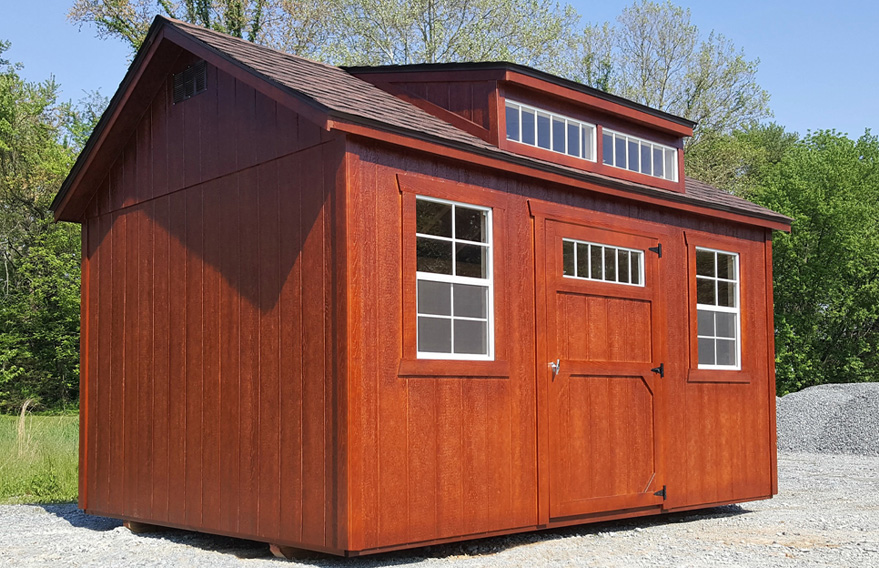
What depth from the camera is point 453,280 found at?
7.66m

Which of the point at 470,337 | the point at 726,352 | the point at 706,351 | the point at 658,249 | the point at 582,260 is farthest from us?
the point at 726,352

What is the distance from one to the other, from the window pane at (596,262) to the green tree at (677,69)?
910 inches

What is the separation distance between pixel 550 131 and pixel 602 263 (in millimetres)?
1442

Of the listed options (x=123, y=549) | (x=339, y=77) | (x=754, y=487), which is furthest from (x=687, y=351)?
(x=123, y=549)

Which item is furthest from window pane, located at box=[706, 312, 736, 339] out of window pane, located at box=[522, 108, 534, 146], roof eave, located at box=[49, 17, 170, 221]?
roof eave, located at box=[49, 17, 170, 221]

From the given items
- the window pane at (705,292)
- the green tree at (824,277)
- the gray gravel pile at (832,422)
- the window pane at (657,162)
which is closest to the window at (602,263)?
the window pane at (705,292)

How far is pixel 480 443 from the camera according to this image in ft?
25.3

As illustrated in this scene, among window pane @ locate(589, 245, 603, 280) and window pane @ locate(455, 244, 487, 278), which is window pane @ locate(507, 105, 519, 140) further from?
window pane @ locate(455, 244, 487, 278)

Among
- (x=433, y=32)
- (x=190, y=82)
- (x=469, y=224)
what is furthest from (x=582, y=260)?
(x=433, y=32)

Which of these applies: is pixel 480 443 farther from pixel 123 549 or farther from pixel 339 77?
pixel 339 77

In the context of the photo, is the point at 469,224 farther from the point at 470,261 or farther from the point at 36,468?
the point at 36,468

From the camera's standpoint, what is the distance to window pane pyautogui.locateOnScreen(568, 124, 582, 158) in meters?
9.71

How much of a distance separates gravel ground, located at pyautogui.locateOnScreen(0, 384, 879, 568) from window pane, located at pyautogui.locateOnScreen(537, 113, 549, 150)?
3.75m

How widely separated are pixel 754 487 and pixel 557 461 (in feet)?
11.8
